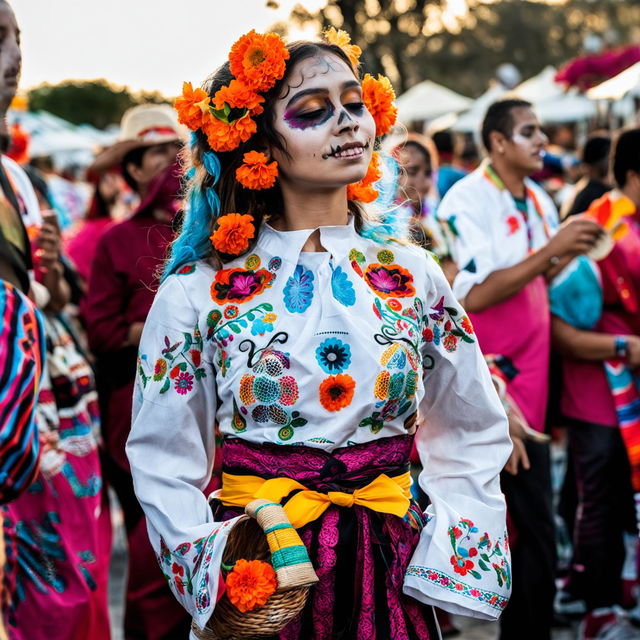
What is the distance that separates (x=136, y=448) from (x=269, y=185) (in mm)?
730

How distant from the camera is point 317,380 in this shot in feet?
7.82

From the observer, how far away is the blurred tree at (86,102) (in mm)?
62219

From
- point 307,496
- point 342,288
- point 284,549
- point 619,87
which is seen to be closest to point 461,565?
point 307,496

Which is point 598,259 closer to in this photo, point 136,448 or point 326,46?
point 326,46

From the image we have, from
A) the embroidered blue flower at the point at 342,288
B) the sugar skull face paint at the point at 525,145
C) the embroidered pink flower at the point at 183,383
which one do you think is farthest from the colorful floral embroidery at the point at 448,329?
the sugar skull face paint at the point at 525,145

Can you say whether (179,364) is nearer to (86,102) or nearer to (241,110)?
(241,110)

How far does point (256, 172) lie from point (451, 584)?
3.66 ft

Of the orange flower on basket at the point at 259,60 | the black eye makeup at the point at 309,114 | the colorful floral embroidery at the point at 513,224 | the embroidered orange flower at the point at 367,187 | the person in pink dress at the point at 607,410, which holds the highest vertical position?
the orange flower on basket at the point at 259,60

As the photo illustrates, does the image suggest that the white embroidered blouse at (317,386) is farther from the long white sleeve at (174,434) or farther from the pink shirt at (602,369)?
the pink shirt at (602,369)

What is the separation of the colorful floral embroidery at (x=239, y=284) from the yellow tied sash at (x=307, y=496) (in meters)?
0.44

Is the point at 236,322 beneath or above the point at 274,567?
above

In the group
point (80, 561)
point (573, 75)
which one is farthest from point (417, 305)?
point (573, 75)

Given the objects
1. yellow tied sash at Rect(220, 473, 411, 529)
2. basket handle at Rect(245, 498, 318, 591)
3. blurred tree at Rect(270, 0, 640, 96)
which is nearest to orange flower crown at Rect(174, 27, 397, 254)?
yellow tied sash at Rect(220, 473, 411, 529)

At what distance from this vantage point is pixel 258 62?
2.54 meters
